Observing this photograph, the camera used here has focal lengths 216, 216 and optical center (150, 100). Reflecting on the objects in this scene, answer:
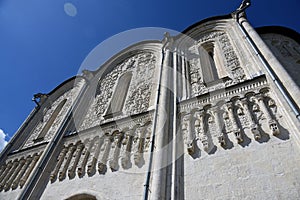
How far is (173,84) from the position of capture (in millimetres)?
6426

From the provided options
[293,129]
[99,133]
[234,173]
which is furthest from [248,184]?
[99,133]

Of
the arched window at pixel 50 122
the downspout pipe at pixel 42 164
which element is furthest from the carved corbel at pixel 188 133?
the arched window at pixel 50 122

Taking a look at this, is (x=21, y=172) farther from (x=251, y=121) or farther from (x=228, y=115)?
(x=251, y=121)

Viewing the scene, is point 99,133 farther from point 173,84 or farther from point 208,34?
point 208,34

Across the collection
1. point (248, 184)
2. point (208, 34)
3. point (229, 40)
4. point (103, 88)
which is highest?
point (208, 34)

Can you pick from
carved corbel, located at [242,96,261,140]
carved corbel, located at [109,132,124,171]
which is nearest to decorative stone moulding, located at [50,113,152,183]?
carved corbel, located at [109,132,124,171]

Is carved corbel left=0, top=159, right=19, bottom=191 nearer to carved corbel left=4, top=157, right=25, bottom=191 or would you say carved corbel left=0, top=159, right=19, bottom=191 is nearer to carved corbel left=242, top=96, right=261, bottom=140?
carved corbel left=4, top=157, right=25, bottom=191

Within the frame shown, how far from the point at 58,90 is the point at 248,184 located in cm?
1112

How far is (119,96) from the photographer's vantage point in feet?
28.6

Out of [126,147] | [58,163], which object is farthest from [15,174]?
[126,147]

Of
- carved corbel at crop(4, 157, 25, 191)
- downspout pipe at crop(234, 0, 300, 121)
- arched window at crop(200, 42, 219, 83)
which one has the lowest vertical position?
carved corbel at crop(4, 157, 25, 191)

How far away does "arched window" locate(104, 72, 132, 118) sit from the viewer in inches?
305

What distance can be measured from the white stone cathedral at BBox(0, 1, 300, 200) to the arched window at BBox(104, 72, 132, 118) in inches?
1.8

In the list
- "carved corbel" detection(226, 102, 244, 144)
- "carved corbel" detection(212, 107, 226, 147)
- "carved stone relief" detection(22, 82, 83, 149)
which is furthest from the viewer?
"carved stone relief" detection(22, 82, 83, 149)
